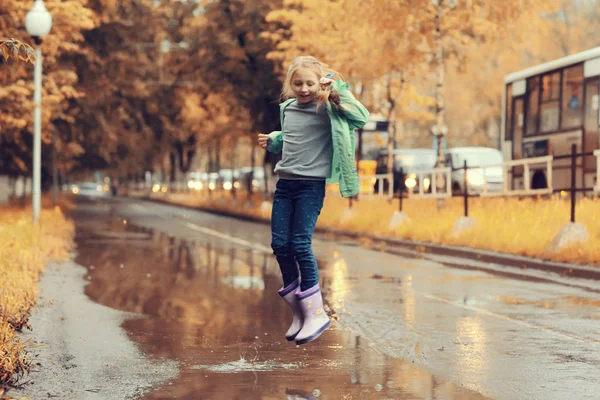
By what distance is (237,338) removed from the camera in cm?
991

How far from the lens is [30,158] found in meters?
37.8

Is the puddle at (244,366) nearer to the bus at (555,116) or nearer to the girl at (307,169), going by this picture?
the girl at (307,169)

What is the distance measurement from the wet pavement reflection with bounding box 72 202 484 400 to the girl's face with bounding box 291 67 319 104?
194cm

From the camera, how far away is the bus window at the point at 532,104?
96.0 ft

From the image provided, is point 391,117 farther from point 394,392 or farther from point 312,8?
point 394,392

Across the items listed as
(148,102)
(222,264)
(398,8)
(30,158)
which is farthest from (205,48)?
(222,264)

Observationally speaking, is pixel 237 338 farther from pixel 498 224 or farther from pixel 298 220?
pixel 498 224

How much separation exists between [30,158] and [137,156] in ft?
145

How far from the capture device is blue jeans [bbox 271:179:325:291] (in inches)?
313

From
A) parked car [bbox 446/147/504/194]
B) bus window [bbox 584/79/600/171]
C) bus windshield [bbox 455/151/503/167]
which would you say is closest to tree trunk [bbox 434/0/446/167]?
bus window [bbox 584/79/600/171]

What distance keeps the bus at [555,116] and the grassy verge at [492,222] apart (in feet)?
5.48

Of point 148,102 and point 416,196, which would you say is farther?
point 148,102

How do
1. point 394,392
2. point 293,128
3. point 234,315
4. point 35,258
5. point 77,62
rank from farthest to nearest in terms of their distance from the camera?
point 77,62 < point 35,258 < point 234,315 < point 293,128 < point 394,392

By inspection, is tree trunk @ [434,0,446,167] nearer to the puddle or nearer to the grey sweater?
the puddle
